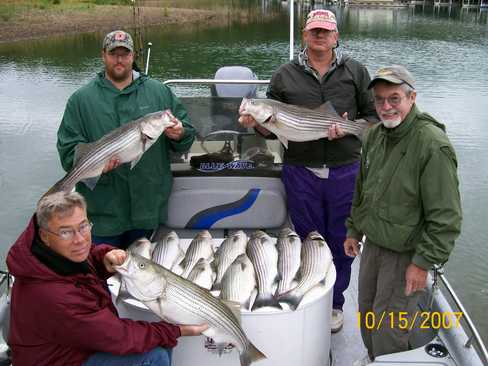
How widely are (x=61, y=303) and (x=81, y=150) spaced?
141cm

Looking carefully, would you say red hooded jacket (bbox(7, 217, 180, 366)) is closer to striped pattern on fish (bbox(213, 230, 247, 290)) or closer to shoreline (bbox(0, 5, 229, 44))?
striped pattern on fish (bbox(213, 230, 247, 290))

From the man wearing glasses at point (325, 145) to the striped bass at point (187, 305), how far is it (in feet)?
4.06

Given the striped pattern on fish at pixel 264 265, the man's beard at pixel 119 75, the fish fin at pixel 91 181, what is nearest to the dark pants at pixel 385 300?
the striped pattern on fish at pixel 264 265

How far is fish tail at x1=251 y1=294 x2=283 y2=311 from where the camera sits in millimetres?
2694

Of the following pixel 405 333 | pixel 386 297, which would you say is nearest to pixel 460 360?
pixel 405 333

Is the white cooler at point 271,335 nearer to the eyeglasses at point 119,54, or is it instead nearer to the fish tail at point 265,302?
the fish tail at point 265,302

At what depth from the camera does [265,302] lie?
273 centimetres

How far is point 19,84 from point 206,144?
1642 centimetres

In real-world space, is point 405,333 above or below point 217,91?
below

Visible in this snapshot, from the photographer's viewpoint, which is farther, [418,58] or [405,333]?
[418,58]

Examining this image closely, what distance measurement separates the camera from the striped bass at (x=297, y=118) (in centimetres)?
333

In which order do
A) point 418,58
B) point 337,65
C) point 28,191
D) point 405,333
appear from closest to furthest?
point 405,333
point 337,65
point 28,191
point 418,58

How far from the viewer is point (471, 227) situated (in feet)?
27.3

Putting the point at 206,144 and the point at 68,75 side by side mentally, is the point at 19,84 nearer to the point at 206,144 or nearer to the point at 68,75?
the point at 68,75
